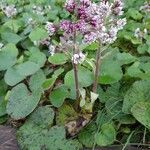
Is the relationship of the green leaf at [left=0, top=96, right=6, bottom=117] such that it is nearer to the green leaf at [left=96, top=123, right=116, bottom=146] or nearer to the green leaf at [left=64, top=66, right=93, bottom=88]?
the green leaf at [left=64, top=66, right=93, bottom=88]

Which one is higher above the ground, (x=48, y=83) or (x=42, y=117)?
(x=48, y=83)

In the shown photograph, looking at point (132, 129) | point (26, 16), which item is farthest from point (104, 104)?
point (26, 16)

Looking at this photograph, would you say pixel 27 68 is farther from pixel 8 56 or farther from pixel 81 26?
pixel 81 26

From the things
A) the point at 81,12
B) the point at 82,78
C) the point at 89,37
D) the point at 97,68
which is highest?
the point at 81,12

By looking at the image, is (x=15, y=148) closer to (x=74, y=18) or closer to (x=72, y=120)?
(x=72, y=120)

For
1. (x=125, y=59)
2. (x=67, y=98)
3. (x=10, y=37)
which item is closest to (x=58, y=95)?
(x=67, y=98)

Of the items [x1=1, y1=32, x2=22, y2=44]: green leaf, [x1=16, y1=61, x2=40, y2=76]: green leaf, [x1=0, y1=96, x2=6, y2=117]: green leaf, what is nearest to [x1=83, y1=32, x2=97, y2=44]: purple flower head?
[x1=16, y1=61, x2=40, y2=76]: green leaf

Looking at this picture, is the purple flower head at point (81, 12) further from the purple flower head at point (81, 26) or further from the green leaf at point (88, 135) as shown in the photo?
the green leaf at point (88, 135)
